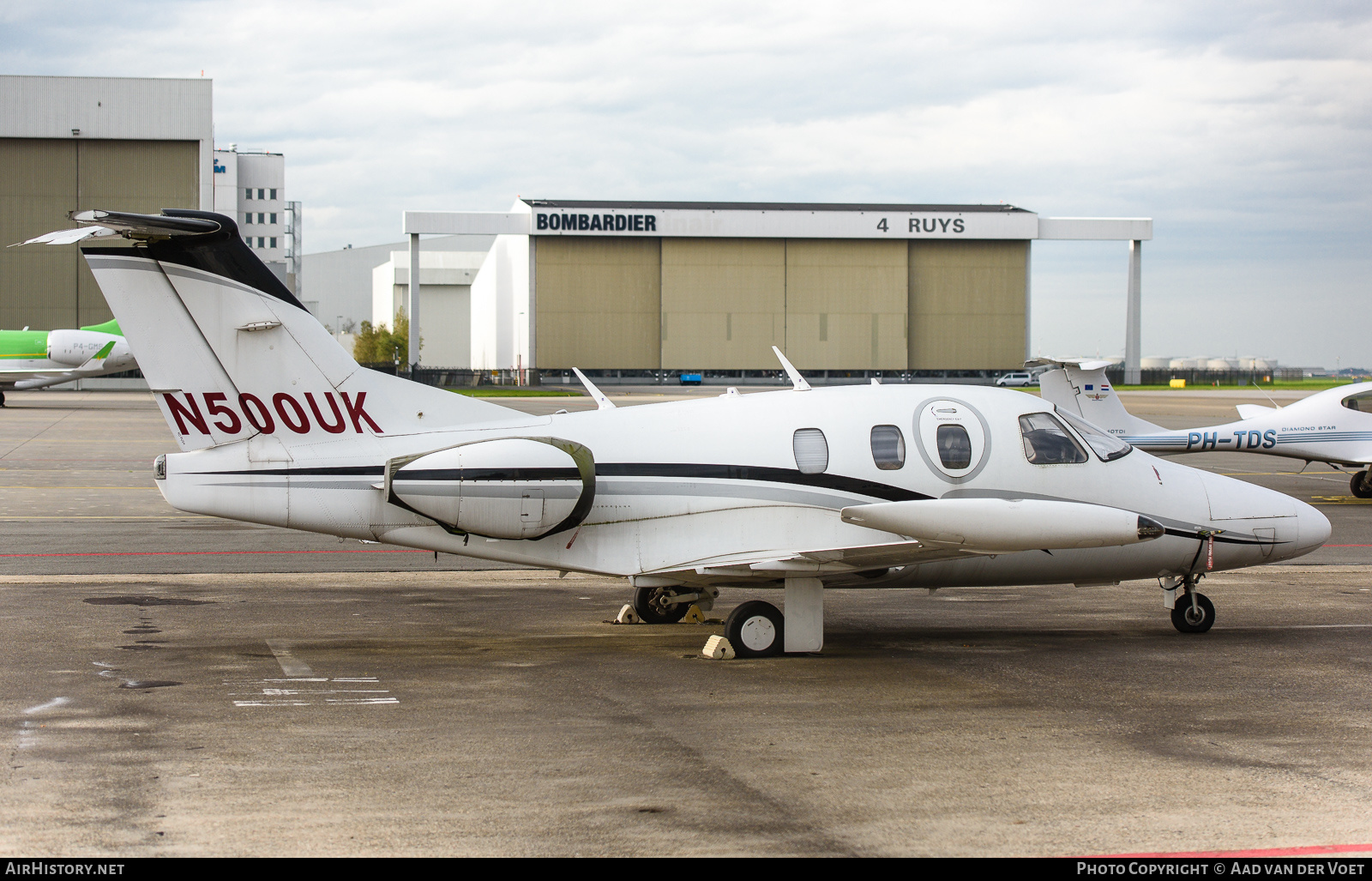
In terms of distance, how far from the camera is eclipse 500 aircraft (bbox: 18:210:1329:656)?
1055cm

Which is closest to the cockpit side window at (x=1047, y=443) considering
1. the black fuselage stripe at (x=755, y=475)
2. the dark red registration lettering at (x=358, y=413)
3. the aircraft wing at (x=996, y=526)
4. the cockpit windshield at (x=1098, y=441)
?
the cockpit windshield at (x=1098, y=441)

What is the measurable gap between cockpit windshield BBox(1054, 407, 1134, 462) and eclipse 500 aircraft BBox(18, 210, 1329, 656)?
0.03 meters

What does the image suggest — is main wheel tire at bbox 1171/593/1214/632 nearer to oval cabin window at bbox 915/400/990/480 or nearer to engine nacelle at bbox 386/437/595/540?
oval cabin window at bbox 915/400/990/480

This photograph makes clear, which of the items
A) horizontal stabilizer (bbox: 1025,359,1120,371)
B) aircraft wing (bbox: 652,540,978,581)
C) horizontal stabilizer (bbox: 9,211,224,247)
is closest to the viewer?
horizontal stabilizer (bbox: 9,211,224,247)

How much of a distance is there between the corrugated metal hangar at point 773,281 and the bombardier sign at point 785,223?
9 cm

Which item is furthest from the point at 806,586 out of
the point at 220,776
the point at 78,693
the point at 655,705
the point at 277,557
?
the point at 277,557

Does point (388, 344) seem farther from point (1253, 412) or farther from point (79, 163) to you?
point (1253, 412)

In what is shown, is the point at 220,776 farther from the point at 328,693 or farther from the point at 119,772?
the point at 328,693

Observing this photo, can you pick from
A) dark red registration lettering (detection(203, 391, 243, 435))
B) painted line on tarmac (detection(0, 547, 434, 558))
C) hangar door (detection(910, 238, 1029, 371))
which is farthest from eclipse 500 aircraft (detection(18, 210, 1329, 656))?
hangar door (detection(910, 238, 1029, 371))

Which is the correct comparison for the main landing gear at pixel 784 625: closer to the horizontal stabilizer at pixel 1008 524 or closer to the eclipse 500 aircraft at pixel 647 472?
the eclipse 500 aircraft at pixel 647 472

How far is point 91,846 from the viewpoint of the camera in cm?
628

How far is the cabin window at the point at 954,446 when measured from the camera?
11375 mm
